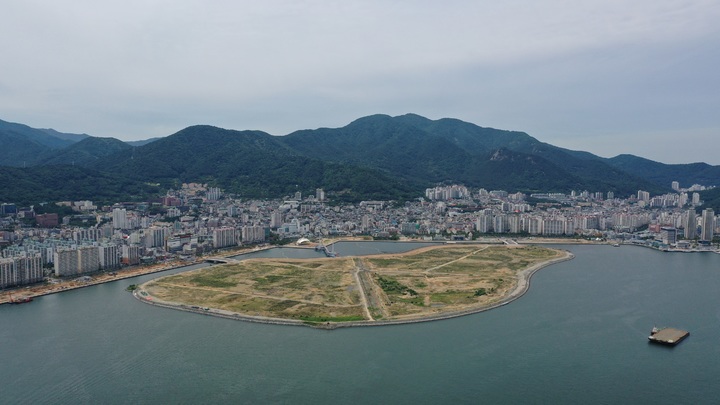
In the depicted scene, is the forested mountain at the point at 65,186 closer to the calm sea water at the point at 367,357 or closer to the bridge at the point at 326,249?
the bridge at the point at 326,249

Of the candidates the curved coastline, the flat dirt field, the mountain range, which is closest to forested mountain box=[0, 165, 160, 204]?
the mountain range

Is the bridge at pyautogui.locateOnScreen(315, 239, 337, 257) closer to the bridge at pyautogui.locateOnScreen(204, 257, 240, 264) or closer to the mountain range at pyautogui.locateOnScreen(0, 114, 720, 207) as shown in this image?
the bridge at pyautogui.locateOnScreen(204, 257, 240, 264)

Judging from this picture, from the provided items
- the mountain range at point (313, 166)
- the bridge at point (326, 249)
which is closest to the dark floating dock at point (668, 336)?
the bridge at point (326, 249)

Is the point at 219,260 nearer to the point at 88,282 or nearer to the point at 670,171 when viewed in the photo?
the point at 88,282

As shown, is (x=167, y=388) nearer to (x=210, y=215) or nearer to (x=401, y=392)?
(x=401, y=392)

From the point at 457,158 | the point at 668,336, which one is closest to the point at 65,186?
the point at 668,336

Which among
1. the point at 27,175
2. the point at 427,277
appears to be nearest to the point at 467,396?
the point at 427,277

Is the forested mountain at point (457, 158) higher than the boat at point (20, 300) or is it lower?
higher
